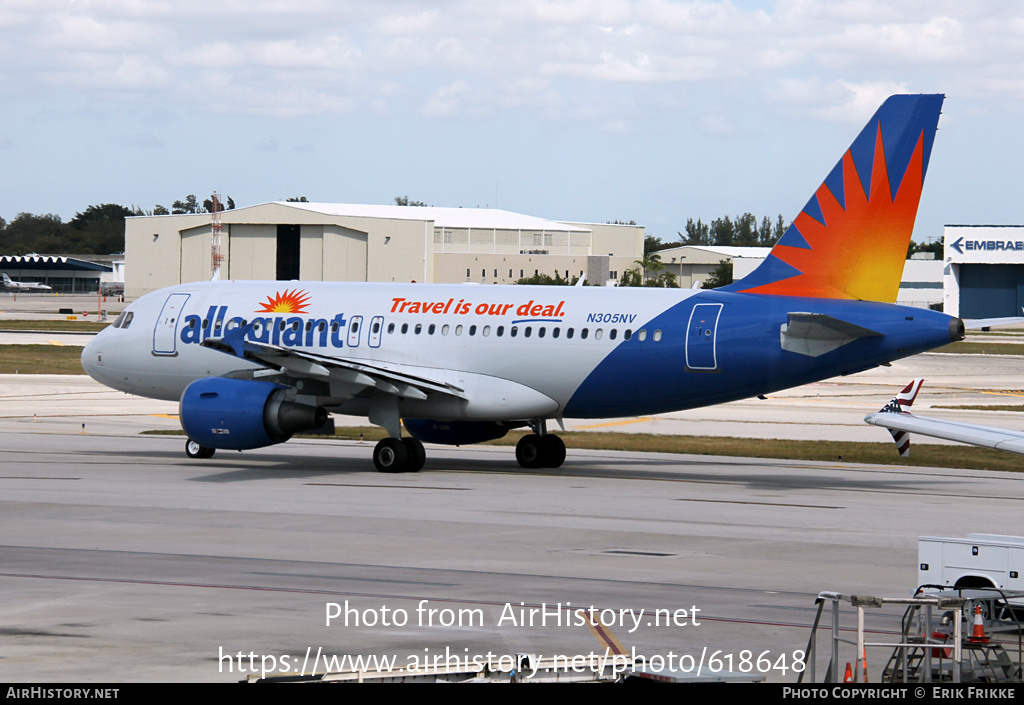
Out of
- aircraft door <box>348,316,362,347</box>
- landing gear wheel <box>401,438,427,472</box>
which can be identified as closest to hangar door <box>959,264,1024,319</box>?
aircraft door <box>348,316,362,347</box>

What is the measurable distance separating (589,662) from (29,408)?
42408 mm

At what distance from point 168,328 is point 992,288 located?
113891 millimetres

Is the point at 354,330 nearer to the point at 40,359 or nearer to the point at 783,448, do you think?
the point at 783,448

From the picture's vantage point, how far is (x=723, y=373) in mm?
30172

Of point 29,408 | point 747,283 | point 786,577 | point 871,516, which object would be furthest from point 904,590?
point 29,408

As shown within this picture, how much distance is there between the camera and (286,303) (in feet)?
115

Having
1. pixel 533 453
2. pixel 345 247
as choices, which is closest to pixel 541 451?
pixel 533 453

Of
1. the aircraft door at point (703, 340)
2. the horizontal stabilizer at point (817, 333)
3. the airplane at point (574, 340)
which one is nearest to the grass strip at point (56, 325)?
the airplane at point (574, 340)

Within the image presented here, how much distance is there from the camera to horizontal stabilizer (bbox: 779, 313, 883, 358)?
1136 inches

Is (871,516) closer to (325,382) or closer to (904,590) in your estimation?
(904,590)

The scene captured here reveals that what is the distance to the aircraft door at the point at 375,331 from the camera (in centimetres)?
3381

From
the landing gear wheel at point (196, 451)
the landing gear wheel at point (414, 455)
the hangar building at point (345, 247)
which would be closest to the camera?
the landing gear wheel at point (414, 455)

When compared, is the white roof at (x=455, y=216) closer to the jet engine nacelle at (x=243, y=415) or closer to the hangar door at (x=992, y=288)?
the hangar door at (x=992, y=288)

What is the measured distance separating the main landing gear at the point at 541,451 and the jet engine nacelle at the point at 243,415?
5721 mm
